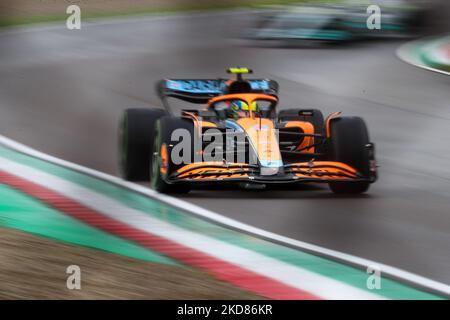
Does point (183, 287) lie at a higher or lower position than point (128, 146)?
lower

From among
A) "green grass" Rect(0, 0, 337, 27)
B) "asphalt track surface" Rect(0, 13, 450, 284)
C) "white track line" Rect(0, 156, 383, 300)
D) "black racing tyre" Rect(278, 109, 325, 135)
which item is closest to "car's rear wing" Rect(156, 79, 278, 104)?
"black racing tyre" Rect(278, 109, 325, 135)

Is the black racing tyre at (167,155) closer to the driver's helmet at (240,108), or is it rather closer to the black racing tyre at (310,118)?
the driver's helmet at (240,108)

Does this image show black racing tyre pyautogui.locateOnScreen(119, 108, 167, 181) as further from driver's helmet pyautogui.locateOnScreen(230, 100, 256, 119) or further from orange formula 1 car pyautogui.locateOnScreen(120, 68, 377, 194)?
driver's helmet pyautogui.locateOnScreen(230, 100, 256, 119)

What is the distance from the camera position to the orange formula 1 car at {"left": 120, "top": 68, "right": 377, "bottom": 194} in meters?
10.2

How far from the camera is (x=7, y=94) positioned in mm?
16984

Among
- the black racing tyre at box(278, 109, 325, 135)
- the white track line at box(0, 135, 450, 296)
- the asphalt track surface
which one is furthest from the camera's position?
the black racing tyre at box(278, 109, 325, 135)

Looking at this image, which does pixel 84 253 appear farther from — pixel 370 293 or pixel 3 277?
pixel 370 293

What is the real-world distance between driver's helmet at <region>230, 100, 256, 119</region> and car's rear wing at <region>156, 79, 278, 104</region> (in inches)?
19.2

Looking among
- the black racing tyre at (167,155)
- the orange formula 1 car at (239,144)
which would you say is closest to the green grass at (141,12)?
the orange formula 1 car at (239,144)

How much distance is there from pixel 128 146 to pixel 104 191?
30.5 inches

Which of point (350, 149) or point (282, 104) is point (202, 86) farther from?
point (282, 104)

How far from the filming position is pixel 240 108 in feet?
36.6

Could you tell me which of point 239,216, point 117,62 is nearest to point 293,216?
point 239,216
